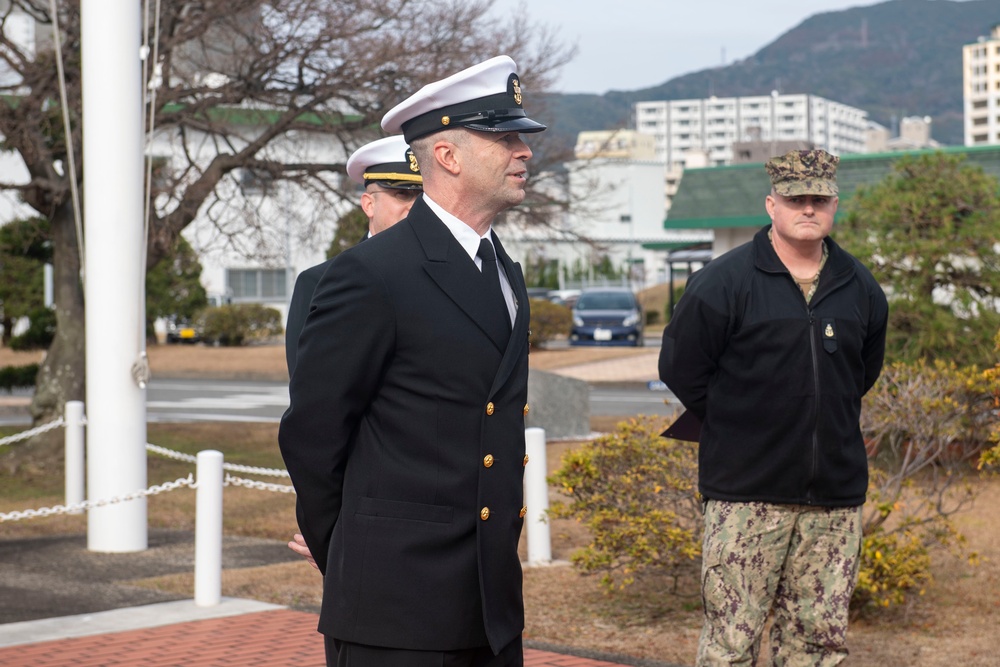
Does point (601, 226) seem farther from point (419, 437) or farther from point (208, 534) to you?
point (419, 437)

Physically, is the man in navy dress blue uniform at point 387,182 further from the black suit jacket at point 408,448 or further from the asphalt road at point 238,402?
the asphalt road at point 238,402

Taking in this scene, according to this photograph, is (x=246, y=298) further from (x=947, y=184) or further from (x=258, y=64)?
(x=947, y=184)

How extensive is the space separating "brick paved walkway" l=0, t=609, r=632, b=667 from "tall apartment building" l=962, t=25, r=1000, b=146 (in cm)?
18423

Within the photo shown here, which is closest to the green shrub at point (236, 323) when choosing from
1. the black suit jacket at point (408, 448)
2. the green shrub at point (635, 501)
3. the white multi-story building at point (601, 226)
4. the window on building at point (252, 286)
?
the white multi-story building at point (601, 226)

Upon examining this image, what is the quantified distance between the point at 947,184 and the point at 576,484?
18.4 feet

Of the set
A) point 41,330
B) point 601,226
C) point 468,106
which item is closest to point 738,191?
point 41,330

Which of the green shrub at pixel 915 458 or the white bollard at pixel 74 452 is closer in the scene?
the green shrub at pixel 915 458

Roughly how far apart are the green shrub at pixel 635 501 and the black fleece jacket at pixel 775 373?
206cm

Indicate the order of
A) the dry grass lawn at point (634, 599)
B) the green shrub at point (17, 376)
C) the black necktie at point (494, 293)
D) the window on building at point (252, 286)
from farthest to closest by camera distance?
the window on building at point (252, 286), the green shrub at point (17, 376), the dry grass lawn at point (634, 599), the black necktie at point (494, 293)

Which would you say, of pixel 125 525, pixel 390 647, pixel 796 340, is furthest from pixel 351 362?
pixel 125 525

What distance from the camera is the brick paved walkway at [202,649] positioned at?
234 inches

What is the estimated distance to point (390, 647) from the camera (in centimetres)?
281

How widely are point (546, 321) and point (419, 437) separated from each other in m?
32.2

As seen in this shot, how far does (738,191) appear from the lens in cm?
1847
